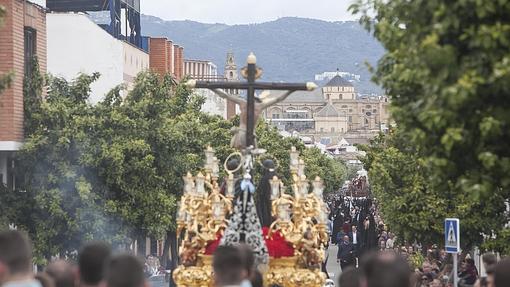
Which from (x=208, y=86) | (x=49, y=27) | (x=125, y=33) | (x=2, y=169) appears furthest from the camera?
(x=125, y=33)

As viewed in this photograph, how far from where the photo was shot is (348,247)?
4728cm

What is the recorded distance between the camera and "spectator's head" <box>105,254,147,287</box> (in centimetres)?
1115

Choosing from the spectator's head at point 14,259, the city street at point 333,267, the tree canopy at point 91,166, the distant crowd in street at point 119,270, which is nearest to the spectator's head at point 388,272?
the distant crowd in street at point 119,270

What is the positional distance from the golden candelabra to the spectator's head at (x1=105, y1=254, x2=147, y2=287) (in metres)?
9.14

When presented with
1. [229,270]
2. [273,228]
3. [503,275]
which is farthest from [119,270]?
[273,228]

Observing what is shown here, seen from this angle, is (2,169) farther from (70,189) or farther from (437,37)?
(437,37)

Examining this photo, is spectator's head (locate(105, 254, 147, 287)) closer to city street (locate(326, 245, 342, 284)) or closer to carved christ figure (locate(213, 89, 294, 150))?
carved christ figure (locate(213, 89, 294, 150))

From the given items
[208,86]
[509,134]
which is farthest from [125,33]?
[509,134]

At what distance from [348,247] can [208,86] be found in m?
26.0

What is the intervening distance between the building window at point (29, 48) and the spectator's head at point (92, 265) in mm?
25235

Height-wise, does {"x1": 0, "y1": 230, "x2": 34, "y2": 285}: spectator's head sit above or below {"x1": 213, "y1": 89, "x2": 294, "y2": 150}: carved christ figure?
below

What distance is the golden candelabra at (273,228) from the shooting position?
2081cm

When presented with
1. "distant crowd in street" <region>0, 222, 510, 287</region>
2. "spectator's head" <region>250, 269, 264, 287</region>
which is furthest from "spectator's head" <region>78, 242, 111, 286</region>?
"spectator's head" <region>250, 269, 264, 287</region>

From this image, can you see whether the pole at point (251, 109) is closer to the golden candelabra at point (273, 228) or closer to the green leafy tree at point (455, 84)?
the golden candelabra at point (273, 228)
